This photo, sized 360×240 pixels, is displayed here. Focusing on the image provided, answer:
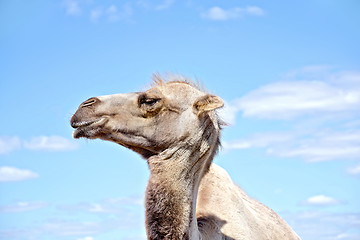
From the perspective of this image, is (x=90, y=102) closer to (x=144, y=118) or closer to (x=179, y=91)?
(x=144, y=118)

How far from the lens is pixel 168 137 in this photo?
695 centimetres

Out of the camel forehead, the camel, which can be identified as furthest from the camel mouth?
the camel forehead

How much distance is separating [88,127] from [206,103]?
133 centimetres

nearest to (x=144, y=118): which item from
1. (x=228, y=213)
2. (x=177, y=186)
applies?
(x=177, y=186)

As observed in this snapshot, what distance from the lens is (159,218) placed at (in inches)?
261

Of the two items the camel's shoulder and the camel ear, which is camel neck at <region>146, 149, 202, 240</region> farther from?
the camel's shoulder

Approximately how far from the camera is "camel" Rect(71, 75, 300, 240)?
21.9 ft

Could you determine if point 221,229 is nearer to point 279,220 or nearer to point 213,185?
point 213,185

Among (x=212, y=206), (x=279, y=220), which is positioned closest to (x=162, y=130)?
(x=212, y=206)

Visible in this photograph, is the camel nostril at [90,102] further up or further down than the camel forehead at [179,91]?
further down

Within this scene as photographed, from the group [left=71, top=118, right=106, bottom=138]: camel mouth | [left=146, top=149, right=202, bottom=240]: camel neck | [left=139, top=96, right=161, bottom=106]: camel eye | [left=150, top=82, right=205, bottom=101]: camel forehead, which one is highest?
[left=150, top=82, right=205, bottom=101]: camel forehead

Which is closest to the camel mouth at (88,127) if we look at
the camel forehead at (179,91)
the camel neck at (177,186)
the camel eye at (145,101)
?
Result: the camel eye at (145,101)

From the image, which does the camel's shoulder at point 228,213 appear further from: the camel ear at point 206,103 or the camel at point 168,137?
the camel ear at point 206,103

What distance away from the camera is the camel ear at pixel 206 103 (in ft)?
23.2
